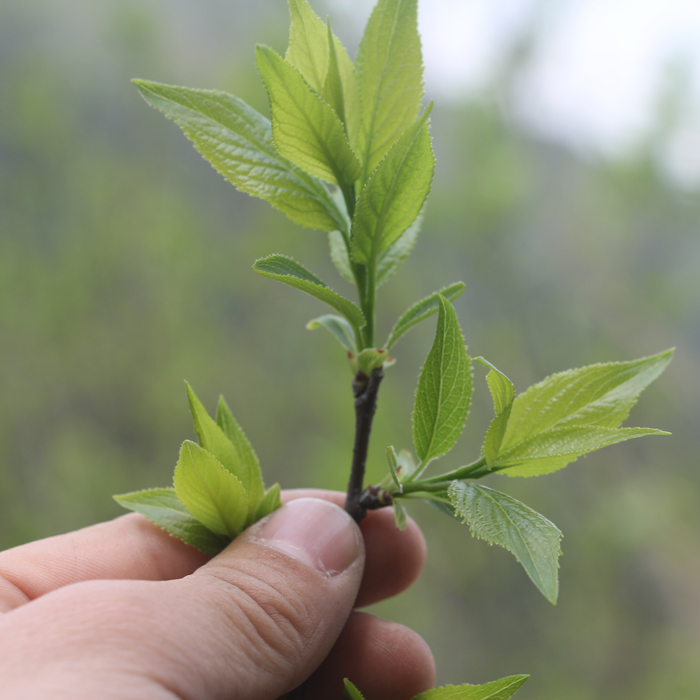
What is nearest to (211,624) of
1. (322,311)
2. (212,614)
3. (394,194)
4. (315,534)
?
(212,614)

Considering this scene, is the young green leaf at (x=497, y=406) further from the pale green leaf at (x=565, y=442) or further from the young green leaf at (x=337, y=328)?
the young green leaf at (x=337, y=328)

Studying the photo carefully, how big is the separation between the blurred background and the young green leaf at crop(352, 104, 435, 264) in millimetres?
1454

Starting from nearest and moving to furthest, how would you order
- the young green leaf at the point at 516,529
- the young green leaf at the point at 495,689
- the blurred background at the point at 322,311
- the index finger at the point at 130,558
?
the young green leaf at the point at 516,529
the young green leaf at the point at 495,689
the index finger at the point at 130,558
the blurred background at the point at 322,311

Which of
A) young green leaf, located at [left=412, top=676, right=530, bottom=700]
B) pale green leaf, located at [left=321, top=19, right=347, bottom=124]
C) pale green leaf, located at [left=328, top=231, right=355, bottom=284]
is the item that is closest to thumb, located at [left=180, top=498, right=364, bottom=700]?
young green leaf, located at [left=412, top=676, right=530, bottom=700]

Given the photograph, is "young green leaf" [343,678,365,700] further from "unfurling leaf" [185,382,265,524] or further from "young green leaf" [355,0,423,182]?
"young green leaf" [355,0,423,182]

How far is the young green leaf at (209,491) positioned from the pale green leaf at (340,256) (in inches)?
7.4

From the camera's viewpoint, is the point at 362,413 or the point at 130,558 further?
the point at 130,558

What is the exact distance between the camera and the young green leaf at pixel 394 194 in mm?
355

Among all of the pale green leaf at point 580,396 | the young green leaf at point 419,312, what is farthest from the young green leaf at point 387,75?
the pale green leaf at point 580,396

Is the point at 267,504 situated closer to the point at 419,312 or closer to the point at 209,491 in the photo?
the point at 209,491

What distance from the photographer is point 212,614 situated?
391 mm

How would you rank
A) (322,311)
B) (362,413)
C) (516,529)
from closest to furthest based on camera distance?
1. (516,529)
2. (362,413)
3. (322,311)

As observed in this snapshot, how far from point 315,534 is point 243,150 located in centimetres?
33

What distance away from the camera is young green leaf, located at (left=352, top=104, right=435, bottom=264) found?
1.17 feet
